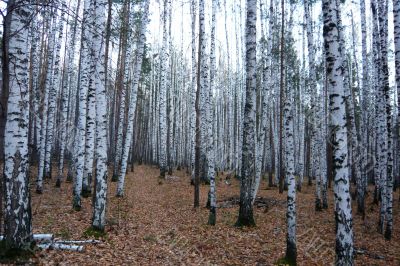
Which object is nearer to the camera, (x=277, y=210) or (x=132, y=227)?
(x=132, y=227)

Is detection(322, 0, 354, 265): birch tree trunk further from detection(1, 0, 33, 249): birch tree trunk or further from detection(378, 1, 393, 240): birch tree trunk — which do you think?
detection(378, 1, 393, 240): birch tree trunk

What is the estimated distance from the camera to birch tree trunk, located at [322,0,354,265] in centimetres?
527

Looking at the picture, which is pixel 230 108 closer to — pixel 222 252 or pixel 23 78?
pixel 222 252

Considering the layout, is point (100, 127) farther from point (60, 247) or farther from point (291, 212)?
point (291, 212)

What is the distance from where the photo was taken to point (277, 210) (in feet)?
46.1

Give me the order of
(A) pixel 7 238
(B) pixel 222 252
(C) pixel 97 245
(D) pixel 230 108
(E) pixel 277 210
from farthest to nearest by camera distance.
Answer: (D) pixel 230 108 → (E) pixel 277 210 → (B) pixel 222 252 → (C) pixel 97 245 → (A) pixel 7 238

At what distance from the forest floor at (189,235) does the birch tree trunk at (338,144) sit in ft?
8.97

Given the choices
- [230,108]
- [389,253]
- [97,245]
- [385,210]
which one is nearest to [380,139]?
[385,210]

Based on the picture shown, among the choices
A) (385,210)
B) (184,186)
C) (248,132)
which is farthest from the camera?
(184,186)

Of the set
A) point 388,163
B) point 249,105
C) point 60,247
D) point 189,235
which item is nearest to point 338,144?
point 249,105

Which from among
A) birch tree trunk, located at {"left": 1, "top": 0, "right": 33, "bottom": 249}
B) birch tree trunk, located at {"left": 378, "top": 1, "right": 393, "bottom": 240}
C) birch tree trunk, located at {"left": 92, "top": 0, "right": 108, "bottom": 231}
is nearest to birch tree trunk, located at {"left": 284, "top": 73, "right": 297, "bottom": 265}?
birch tree trunk, located at {"left": 92, "top": 0, "right": 108, "bottom": 231}

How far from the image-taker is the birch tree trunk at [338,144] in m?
5.27

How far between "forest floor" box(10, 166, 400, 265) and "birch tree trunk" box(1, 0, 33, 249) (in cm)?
74

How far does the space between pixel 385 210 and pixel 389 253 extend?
210cm
